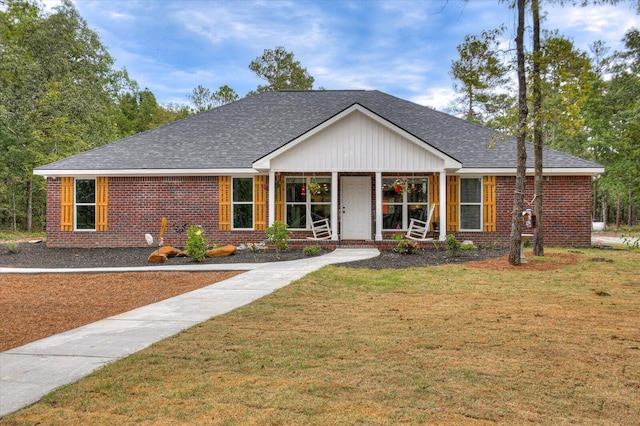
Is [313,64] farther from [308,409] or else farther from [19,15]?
[308,409]

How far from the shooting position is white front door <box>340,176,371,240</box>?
1577cm

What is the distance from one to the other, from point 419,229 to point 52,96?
79.8 ft

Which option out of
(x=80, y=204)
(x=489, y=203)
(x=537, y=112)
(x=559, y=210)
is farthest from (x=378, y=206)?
(x=80, y=204)

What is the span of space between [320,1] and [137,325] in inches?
707

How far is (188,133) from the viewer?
57.9 feet

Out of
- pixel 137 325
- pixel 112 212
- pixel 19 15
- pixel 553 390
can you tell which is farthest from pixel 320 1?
pixel 553 390

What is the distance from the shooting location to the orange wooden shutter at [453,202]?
1538cm

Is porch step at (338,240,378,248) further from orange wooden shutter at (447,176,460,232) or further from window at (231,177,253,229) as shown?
window at (231,177,253,229)

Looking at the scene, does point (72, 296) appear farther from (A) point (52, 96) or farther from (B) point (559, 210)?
(A) point (52, 96)

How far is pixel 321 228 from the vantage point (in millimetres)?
15312

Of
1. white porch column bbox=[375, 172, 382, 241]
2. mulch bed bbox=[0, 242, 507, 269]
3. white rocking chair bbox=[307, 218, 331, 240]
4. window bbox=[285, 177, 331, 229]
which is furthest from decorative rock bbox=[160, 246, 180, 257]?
white porch column bbox=[375, 172, 382, 241]

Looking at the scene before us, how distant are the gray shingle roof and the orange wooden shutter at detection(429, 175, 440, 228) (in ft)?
3.42

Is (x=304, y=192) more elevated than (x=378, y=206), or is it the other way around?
(x=304, y=192)

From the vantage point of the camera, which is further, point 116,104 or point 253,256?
point 116,104
